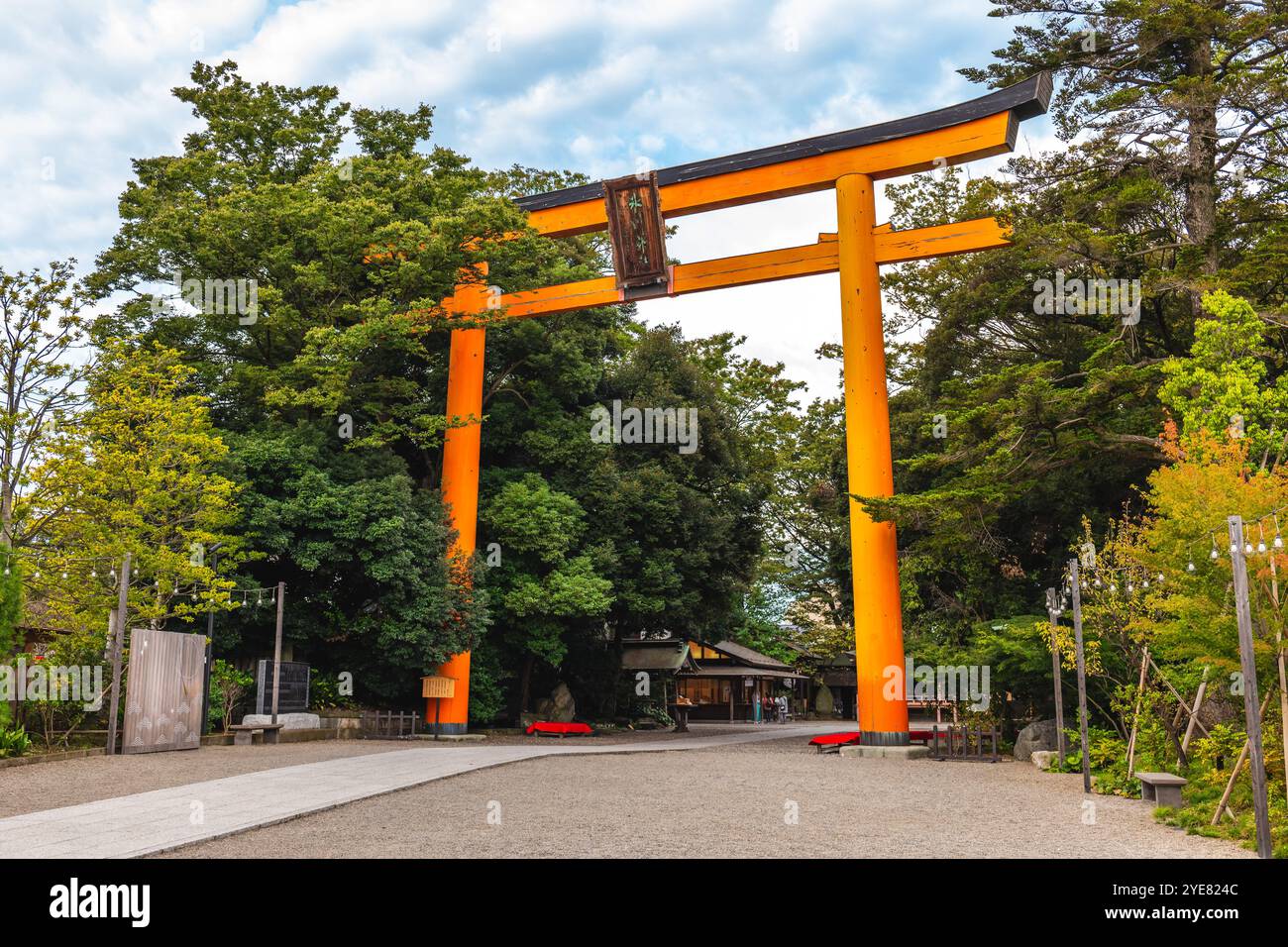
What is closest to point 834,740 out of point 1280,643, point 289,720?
point 289,720

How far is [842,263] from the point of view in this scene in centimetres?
2208

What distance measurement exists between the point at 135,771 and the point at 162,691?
136 inches

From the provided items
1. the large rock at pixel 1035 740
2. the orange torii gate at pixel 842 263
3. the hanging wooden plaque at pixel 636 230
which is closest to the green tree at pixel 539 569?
the orange torii gate at pixel 842 263

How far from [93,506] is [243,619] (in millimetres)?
4924

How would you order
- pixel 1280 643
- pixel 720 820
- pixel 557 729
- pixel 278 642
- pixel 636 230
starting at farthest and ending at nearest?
pixel 557 729 → pixel 636 230 → pixel 278 642 → pixel 720 820 → pixel 1280 643

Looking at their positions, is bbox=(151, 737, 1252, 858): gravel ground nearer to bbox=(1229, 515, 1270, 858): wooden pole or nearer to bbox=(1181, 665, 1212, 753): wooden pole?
bbox=(1229, 515, 1270, 858): wooden pole

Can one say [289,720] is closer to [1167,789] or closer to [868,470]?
[868,470]

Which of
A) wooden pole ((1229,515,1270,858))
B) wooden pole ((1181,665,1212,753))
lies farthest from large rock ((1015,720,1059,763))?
wooden pole ((1229,515,1270,858))

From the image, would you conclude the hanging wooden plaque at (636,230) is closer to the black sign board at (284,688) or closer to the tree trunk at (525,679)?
the tree trunk at (525,679)

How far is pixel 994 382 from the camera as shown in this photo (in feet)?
59.5

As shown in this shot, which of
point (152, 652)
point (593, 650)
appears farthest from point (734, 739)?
point (152, 652)

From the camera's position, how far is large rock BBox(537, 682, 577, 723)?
28844mm

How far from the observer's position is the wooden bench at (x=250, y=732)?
60.8 feet

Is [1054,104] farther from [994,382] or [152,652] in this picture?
Answer: [152,652]
